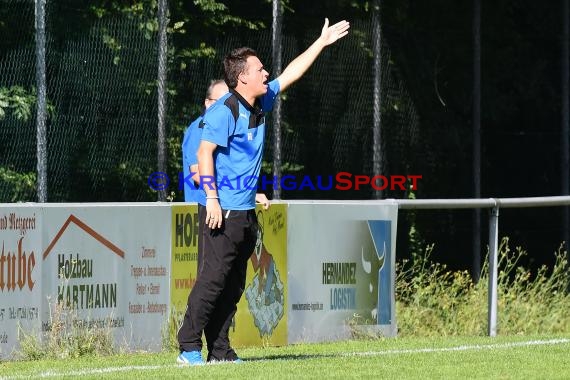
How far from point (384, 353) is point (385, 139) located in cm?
644

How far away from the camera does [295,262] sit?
449 inches

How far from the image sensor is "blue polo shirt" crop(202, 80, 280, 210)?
8.67m

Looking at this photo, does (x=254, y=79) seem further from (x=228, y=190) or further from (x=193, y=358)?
(x=193, y=358)

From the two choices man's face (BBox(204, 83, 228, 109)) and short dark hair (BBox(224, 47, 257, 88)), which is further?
man's face (BBox(204, 83, 228, 109))

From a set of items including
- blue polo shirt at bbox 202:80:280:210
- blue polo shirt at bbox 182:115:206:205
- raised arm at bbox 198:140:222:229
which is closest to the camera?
raised arm at bbox 198:140:222:229

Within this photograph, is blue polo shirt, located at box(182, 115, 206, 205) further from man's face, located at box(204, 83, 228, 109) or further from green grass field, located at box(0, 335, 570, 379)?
green grass field, located at box(0, 335, 570, 379)

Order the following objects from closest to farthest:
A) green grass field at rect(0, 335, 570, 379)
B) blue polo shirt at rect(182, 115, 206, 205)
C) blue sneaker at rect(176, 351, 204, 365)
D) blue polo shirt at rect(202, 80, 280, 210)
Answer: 1. green grass field at rect(0, 335, 570, 379)
2. blue polo shirt at rect(202, 80, 280, 210)
3. blue sneaker at rect(176, 351, 204, 365)
4. blue polo shirt at rect(182, 115, 206, 205)

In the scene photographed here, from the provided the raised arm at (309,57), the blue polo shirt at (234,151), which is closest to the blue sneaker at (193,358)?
the blue polo shirt at (234,151)

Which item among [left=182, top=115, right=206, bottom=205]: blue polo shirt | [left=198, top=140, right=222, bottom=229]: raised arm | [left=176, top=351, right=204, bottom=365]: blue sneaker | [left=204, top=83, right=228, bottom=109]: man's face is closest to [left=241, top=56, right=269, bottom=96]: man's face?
[left=198, top=140, right=222, bottom=229]: raised arm

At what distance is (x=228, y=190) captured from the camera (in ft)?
28.6

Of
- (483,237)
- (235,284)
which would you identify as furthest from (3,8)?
(483,237)

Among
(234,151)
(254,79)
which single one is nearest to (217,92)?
(254,79)

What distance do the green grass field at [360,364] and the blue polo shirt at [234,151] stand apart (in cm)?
103

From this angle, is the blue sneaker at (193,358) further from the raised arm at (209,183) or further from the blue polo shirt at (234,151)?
the blue polo shirt at (234,151)
